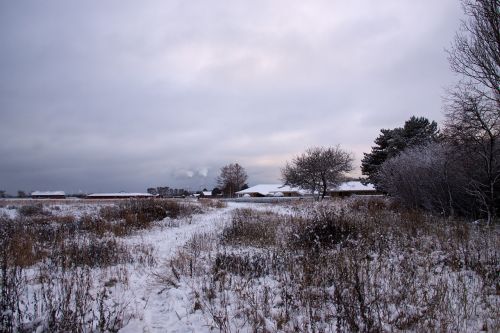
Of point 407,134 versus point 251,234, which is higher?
point 407,134

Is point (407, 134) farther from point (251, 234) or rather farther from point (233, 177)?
point (233, 177)

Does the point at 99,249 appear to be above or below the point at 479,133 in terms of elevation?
below

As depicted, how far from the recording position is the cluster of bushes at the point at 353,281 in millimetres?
4402

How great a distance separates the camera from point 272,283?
6219mm

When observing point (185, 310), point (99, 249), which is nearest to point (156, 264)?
point (99, 249)

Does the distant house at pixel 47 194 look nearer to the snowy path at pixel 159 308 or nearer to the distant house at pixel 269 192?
the distant house at pixel 269 192

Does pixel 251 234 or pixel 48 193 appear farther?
pixel 48 193

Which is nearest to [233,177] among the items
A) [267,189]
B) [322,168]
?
[267,189]

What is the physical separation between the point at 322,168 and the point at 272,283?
4015 centimetres

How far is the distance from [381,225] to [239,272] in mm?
6278

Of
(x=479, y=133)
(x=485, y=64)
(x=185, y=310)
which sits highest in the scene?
(x=485, y=64)

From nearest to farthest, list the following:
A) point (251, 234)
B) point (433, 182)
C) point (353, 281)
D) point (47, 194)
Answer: point (353, 281) → point (251, 234) → point (433, 182) → point (47, 194)

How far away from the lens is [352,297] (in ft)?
15.8

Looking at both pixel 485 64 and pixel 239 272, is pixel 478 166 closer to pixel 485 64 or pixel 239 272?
pixel 485 64
